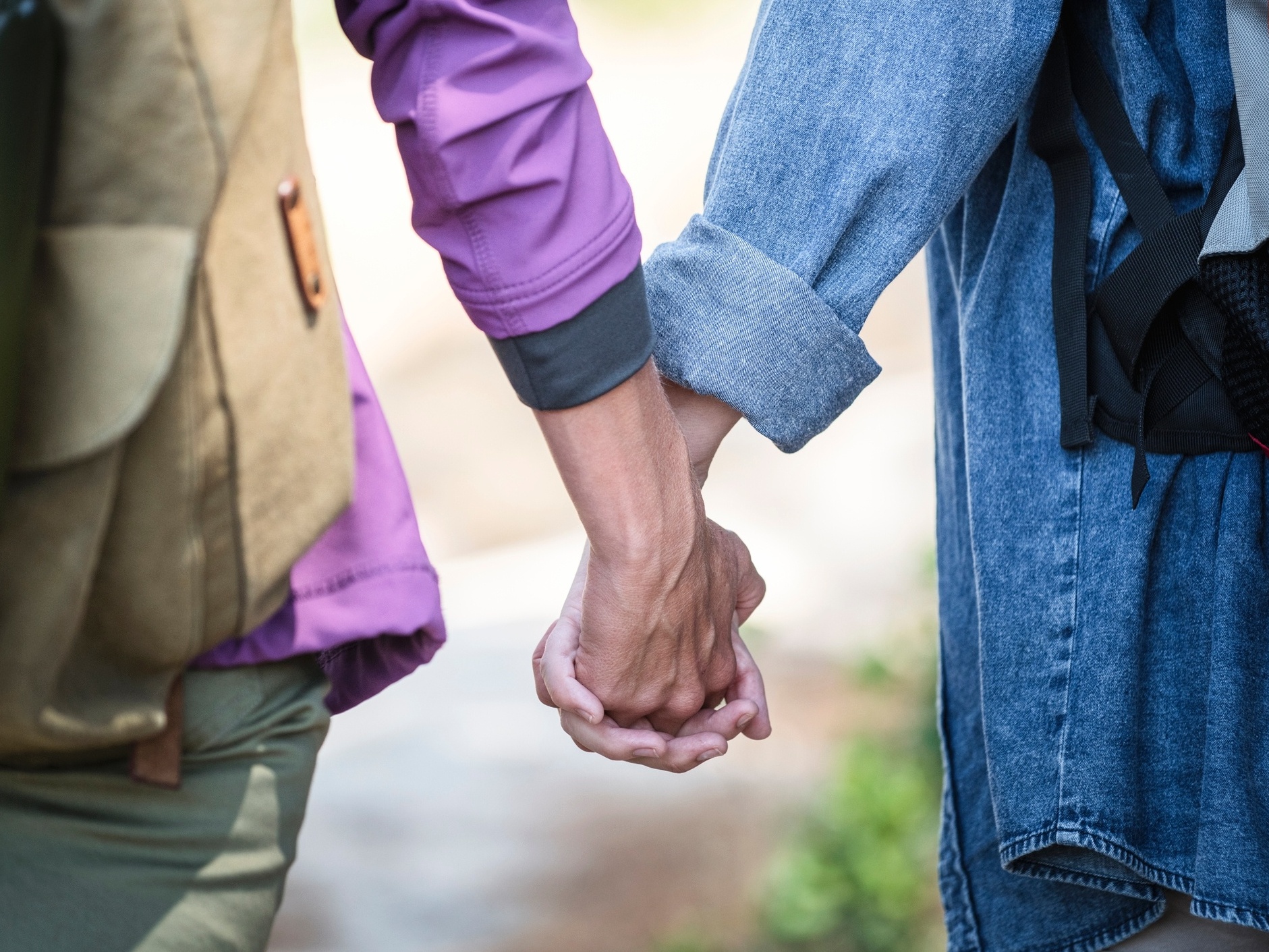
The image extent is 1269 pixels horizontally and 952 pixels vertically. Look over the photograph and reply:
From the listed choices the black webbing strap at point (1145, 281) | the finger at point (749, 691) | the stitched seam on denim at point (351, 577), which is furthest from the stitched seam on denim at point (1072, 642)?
the stitched seam on denim at point (351, 577)

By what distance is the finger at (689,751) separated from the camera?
1.55 metres

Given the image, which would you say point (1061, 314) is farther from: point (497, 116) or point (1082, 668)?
point (497, 116)

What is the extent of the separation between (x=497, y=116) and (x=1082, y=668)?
800 millimetres

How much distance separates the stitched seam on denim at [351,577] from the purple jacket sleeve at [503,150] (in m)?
0.22

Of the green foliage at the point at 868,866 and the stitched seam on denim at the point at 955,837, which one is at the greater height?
the stitched seam on denim at the point at 955,837

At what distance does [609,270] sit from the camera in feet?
3.64

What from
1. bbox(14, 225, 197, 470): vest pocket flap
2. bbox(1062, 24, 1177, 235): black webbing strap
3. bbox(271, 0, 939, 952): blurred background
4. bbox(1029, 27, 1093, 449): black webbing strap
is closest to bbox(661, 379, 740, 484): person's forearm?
bbox(1029, 27, 1093, 449): black webbing strap

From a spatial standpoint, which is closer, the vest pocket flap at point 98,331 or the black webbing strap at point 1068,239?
the vest pocket flap at point 98,331

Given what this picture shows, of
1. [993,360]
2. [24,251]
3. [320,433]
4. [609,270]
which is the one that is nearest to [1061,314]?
[993,360]

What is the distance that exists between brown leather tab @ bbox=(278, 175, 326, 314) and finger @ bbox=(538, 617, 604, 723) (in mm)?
698

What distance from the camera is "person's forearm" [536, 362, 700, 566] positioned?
1.18 metres

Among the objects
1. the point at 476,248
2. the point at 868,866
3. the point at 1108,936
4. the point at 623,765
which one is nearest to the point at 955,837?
the point at 1108,936

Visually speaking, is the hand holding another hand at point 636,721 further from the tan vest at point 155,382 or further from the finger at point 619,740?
the tan vest at point 155,382

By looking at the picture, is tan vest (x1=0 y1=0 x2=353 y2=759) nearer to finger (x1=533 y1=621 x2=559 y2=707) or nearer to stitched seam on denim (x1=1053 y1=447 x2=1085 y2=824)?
finger (x1=533 y1=621 x2=559 y2=707)
